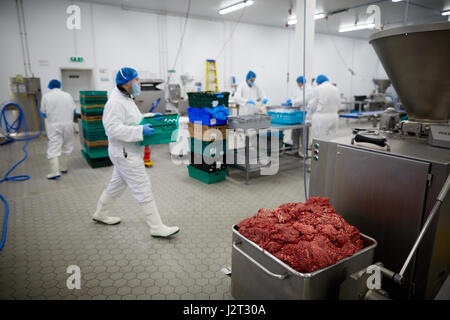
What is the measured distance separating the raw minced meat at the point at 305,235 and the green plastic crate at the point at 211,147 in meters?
2.18

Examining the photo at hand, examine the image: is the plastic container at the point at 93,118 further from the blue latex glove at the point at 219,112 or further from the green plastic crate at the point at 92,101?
the blue latex glove at the point at 219,112

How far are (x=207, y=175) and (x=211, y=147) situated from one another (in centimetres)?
40

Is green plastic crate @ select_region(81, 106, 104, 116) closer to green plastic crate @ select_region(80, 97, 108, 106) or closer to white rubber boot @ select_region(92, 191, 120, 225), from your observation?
green plastic crate @ select_region(80, 97, 108, 106)

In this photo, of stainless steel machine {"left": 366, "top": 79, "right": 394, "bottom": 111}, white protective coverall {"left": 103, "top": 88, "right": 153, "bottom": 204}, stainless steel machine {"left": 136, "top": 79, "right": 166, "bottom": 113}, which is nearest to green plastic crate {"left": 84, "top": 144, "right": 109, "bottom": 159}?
stainless steel machine {"left": 136, "top": 79, "right": 166, "bottom": 113}

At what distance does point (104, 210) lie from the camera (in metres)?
2.79

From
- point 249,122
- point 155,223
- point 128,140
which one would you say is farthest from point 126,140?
point 249,122

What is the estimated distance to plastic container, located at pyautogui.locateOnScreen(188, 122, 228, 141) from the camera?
3715mm

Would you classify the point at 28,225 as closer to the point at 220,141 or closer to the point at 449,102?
the point at 220,141

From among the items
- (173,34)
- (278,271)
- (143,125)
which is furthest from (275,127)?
(173,34)

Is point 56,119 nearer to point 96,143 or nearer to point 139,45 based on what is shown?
point 96,143

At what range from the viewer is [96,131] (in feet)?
15.0
